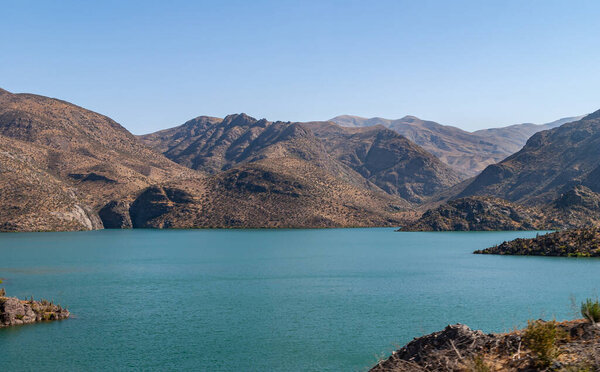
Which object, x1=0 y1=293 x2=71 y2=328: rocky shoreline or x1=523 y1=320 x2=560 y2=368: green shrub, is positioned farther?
x1=0 y1=293 x2=71 y2=328: rocky shoreline

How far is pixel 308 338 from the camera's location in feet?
135

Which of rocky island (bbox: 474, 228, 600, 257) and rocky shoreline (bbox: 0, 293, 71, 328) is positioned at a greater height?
rocky island (bbox: 474, 228, 600, 257)

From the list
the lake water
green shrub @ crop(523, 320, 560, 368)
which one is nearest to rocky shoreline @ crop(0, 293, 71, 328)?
the lake water

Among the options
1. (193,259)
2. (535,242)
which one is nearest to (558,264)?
(535,242)

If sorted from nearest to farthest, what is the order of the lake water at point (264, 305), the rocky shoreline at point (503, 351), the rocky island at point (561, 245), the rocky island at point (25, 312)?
the rocky shoreline at point (503, 351) < the lake water at point (264, 305) < the rocky island at point (25, 312) < the rocky island at point (561, 245)

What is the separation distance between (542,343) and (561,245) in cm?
9884

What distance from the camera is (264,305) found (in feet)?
186

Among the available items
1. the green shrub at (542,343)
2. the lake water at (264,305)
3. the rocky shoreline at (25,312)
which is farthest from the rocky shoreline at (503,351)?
the rocky shoreline at (25,312)

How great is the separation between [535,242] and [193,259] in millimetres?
74465

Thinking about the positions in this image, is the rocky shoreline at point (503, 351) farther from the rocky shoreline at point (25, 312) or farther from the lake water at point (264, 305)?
the rocky shoreline at point (25, 312)

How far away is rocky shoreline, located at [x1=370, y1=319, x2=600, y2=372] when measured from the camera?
16734 mm

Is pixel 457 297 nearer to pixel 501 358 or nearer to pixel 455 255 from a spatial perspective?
pixel 501 358

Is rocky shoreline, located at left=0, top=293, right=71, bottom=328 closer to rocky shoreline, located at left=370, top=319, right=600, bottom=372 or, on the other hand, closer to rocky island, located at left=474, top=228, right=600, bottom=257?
rocky shoreline, located at left=370, top=319, right=600, bottom=372

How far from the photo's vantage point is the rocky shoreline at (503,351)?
16.7 metres
